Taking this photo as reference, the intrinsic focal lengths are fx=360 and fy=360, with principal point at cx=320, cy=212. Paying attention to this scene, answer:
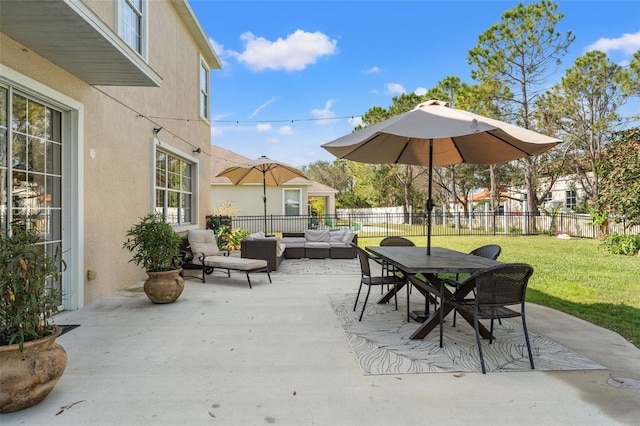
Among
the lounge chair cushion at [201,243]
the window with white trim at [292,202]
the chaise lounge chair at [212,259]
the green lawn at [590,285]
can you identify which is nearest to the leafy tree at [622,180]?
the green lawn at [590,285]

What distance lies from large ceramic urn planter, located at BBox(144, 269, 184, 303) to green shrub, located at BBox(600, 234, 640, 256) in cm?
1290

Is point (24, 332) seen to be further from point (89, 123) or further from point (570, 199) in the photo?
point (570, 199)

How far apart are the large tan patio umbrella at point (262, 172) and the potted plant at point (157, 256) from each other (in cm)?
451

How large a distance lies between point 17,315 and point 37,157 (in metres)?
3.05

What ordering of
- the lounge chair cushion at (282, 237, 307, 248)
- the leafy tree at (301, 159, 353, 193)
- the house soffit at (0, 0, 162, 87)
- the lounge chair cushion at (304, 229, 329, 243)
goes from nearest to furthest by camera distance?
the house soffit at (0, 0, 162, 87), the lounge chair cushion at (282, 237, 307, 248), the lounge chair cushion at (304, 229, 329, 243), the leafy tree at (301, 159, 353, 193)

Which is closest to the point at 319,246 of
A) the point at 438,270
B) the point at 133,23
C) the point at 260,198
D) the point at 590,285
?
the point at 590,285

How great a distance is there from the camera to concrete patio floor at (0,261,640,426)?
243 cm

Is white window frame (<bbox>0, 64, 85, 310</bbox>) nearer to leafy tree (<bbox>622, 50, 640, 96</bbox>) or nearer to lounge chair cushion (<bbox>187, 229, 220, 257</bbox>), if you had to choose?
lounge chair cushion (<bbox>187, 229, 220, 257</bbox>)

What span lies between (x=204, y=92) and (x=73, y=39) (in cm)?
764

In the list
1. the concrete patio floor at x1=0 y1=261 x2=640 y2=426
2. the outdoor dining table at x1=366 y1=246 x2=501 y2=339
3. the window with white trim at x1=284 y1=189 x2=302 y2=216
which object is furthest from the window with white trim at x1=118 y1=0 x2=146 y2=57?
the window with white trim at x1=284 y1=189 x2=302 y2=216

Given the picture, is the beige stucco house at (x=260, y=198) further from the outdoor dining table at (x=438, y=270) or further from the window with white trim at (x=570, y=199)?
the window with white trim at (x=570, y=199)

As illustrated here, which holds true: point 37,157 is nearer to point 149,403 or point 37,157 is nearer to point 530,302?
point 149,403

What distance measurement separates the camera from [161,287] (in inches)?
209

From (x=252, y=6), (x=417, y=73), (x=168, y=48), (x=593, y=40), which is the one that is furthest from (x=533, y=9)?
(x=168, y=48)
